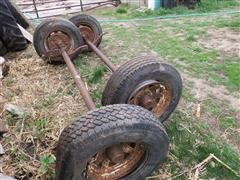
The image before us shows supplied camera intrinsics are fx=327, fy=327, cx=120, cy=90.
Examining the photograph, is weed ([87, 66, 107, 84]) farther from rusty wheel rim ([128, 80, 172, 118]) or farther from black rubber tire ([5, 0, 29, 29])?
black rubber tire ([5, 0, 29, 29])

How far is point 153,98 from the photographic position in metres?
3.33

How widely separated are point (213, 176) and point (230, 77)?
202 centimetres

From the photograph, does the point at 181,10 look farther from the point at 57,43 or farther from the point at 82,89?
the point at 82,89

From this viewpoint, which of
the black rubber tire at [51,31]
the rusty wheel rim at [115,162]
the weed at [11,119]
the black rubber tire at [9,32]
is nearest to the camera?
the rusty wheel rim at [115,162]

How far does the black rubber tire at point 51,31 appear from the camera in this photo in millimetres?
4961

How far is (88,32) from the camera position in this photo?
574 cm

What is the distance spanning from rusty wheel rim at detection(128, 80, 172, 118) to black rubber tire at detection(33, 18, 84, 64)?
221 centimetres

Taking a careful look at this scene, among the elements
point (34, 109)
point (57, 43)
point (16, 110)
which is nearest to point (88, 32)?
point (57, 43)

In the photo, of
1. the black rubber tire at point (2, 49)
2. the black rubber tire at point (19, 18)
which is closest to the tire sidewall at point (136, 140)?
the black rubber tire at point (2, 49)

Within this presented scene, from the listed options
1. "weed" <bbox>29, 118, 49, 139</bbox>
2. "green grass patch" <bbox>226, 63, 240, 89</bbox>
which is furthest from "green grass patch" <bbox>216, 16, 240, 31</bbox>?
"weed" <bbox>29, 118, 49, 139</bbox>

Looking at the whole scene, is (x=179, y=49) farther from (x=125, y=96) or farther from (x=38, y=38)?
(x=125, y=96)

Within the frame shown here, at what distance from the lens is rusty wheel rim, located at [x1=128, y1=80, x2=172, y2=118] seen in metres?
3.21

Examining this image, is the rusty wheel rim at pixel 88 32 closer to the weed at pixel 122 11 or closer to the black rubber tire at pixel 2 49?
the black rubber tire at pixel 2 49

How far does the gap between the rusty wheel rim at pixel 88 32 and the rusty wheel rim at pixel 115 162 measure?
3.33 meters
